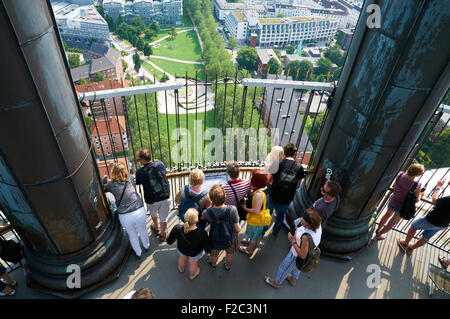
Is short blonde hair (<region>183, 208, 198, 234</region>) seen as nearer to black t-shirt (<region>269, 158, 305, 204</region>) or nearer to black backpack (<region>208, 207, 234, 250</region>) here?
black backpack (<region>208, 207, 234, 250</region>)

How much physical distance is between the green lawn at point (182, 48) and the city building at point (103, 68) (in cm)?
1135

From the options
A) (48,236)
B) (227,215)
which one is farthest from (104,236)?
(227,215)

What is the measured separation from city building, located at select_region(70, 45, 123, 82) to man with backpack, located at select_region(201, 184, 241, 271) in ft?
128

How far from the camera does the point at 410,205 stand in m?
4.40

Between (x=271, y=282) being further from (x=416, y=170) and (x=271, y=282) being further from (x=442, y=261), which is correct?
(x=442, y=261)

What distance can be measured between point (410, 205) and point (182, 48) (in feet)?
192

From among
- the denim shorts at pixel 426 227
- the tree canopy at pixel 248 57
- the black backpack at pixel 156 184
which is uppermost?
the black backpack at pixel 156 184

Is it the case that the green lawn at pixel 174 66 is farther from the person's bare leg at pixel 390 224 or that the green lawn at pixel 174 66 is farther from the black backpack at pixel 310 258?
the black backpack at pixel 310 258

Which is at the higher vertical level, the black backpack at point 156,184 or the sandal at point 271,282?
the black backpack at point 156,184

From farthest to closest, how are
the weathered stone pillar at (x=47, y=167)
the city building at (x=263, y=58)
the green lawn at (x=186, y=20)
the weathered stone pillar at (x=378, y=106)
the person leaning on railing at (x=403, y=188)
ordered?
the green lawn at (x=186, y=20)
the city building at (x=263, y=58)
the person leaning on railing at (x=403, y=188)
the weathered stone pillar at (x=378, y=106)
the weathered stone pillar at (x=47, y=167)

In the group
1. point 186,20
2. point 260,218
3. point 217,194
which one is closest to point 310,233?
point 260,218

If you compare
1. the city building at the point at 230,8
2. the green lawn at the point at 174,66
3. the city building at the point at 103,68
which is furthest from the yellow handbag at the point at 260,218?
the city building at the point at 230,8

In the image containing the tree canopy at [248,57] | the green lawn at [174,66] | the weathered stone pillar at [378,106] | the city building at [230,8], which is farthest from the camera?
the city building at [230,8]

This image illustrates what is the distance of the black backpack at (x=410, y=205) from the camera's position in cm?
437
